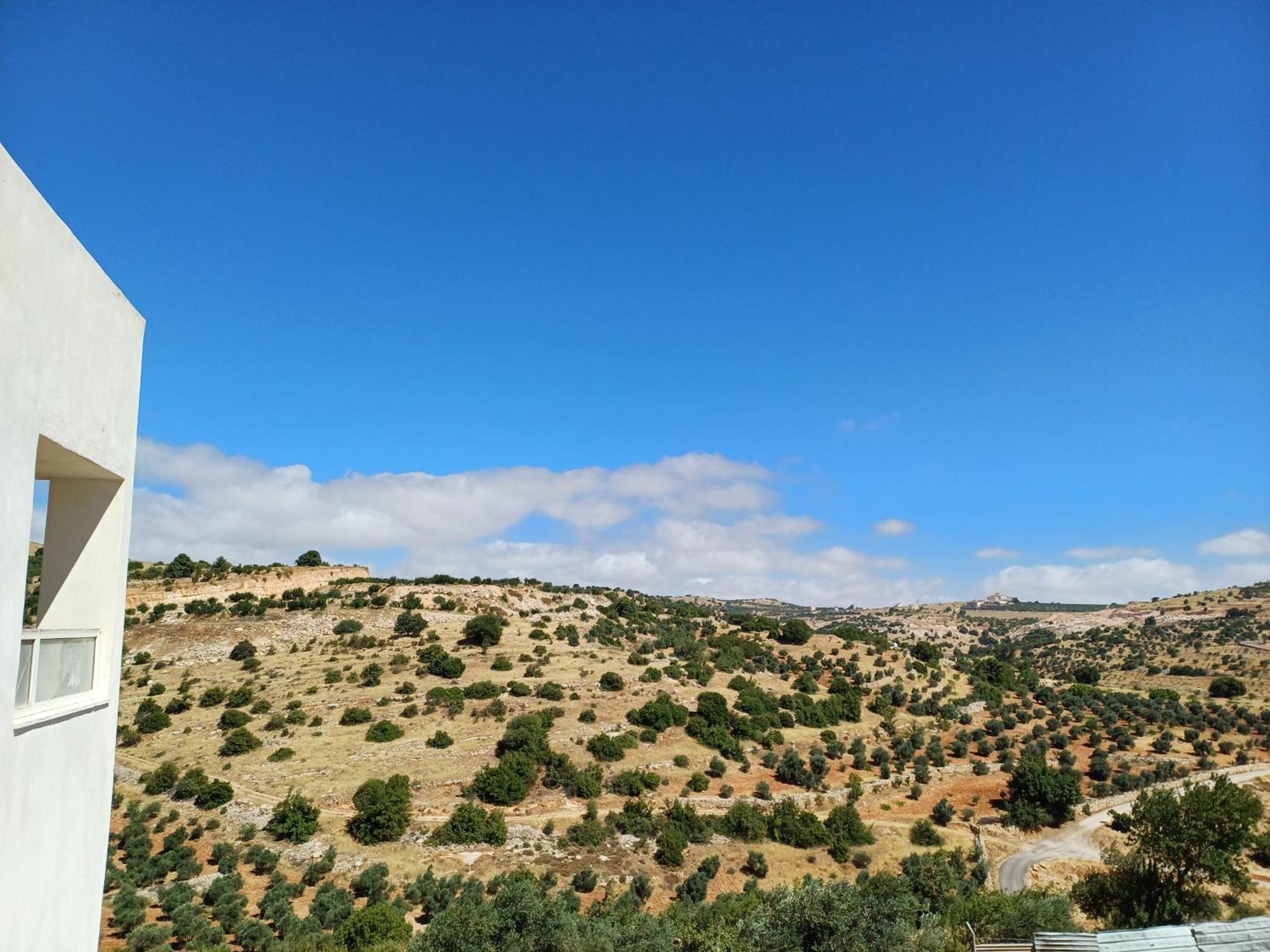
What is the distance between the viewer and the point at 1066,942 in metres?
12.3

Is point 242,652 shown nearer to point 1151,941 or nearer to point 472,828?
point 472,828

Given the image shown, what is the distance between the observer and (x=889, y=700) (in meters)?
52.7

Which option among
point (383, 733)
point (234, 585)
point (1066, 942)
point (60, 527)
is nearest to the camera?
point (60, 527)

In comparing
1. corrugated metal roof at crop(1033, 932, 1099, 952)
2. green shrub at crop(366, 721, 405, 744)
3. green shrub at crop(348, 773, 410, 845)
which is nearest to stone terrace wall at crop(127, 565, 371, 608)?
green shrub at crop(366, 721, 405, 744)

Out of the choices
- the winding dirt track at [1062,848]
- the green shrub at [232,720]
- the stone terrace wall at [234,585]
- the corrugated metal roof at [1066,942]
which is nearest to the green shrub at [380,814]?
the green shrub at [232,720]

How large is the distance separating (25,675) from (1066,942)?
632 inches

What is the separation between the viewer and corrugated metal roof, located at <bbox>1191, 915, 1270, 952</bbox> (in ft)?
37.3

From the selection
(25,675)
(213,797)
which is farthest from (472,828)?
(25,675)

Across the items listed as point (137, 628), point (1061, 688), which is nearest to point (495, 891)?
point (137, 628)

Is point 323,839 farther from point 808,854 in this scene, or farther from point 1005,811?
point 1005,811

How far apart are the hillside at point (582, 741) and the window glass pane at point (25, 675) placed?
65.7 feet

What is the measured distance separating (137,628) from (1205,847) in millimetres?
66873

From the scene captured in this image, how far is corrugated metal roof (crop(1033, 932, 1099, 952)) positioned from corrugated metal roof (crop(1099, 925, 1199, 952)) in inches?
4.9

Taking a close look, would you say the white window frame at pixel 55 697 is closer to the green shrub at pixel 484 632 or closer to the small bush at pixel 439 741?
the small bush at pixel 439 741
